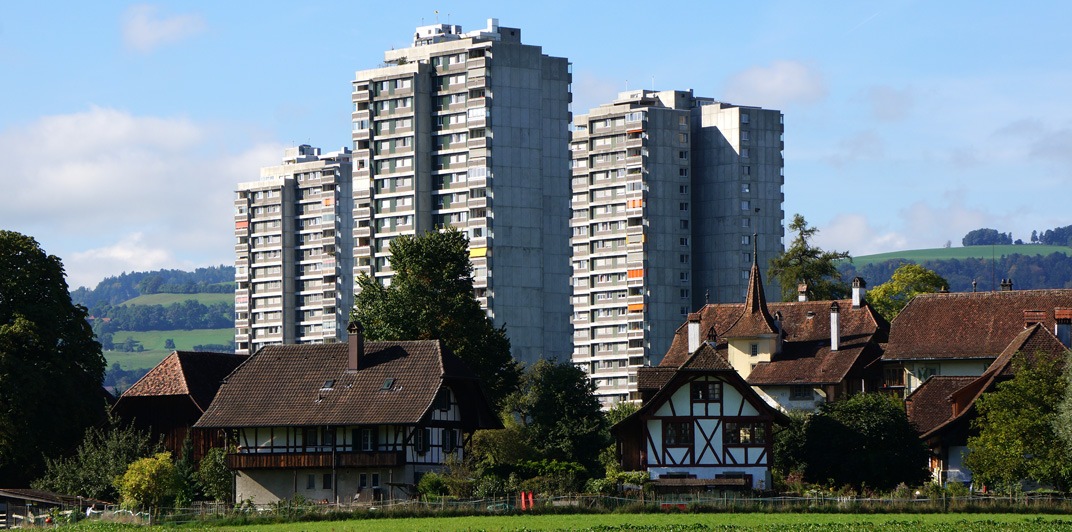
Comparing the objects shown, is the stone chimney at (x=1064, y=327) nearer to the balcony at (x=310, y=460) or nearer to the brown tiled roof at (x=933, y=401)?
the brown tiled roof at (x=933, y=401)

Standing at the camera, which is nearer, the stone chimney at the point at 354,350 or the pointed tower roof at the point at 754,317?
the stone chimney at the point at 354,350

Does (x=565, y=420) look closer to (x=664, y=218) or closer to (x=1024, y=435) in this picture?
(x=1024, y=435)

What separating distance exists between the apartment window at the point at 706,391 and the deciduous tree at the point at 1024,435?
13.0m

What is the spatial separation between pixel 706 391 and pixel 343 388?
696 inches

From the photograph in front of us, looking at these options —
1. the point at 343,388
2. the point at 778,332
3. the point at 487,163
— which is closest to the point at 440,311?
the point at 343,388

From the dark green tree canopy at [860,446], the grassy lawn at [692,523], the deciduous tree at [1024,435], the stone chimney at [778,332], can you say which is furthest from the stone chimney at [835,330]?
the grassy lawn at [692,523]

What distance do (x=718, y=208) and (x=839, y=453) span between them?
92.2 metres

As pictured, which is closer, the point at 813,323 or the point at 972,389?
the point at 972,389

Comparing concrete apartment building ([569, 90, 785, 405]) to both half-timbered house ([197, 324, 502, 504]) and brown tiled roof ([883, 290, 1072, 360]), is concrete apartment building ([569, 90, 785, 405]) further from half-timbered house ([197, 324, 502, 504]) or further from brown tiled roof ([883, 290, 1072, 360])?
half-timbered house ([197, 324, 502, 504])

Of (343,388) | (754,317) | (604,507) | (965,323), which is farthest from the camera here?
(754,317)

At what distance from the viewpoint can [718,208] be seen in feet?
563

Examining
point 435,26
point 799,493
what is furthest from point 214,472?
point 435,26

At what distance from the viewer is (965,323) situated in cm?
9569

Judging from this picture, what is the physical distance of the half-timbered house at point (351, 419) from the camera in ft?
268
